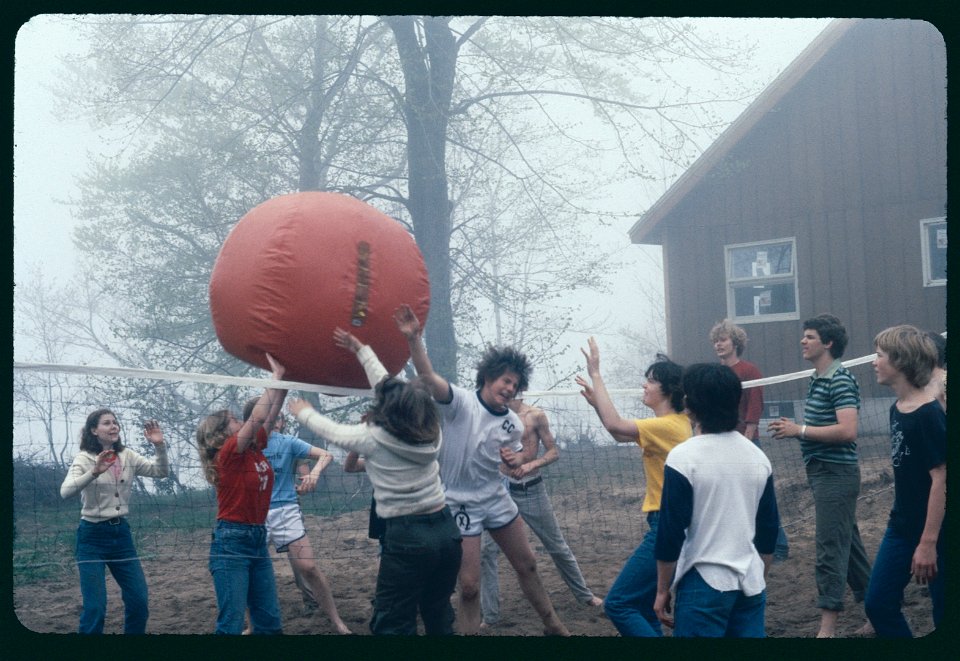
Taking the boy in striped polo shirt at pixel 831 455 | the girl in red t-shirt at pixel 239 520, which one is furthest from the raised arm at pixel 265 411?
the boy in striped polo shirt at pixel 831 455

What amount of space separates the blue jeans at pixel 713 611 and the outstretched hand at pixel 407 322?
64.4 inches

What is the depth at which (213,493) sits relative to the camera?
31.4ft

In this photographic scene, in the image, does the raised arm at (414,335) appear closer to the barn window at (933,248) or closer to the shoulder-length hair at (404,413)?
the shoulder-length hair at (404,413)

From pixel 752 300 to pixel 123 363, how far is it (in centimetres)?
899

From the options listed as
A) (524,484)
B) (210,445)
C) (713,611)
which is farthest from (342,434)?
(524,484)

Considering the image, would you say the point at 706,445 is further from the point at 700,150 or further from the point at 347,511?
the point at 700,150

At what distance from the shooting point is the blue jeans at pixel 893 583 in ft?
14.6

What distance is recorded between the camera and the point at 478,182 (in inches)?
482

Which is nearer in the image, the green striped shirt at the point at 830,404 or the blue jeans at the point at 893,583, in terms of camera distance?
the blue jeans at the point at 893,583

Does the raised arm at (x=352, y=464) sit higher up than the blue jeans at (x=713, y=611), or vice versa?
the raised arm at (x=352, y=464)

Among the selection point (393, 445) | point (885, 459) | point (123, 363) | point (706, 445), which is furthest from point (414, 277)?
point (123, 363)

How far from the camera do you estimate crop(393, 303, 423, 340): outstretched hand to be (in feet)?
14.3

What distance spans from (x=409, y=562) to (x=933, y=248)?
10.4 metres

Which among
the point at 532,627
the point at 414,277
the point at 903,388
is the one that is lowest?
the point at 532,627
